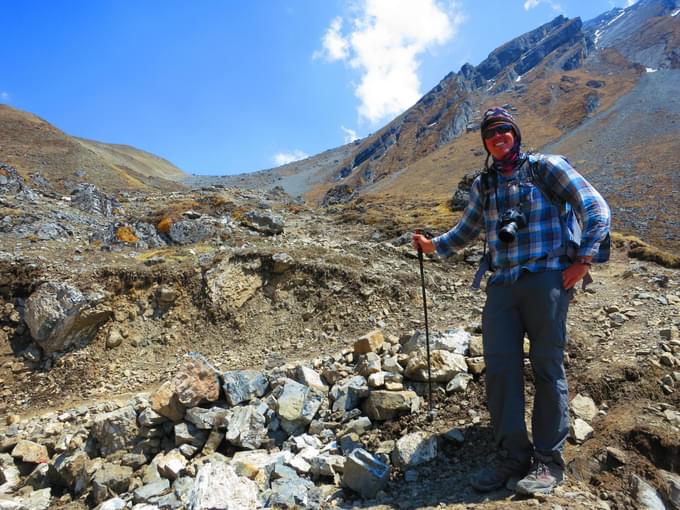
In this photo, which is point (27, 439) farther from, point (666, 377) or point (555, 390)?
point (666, 377)

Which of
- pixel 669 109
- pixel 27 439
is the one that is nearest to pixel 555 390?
pixel 27 439

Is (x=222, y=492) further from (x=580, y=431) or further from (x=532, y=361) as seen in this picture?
(x=580, y=431)

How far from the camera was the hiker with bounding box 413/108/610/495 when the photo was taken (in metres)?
3.01

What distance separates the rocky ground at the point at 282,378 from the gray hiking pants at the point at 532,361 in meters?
0.41

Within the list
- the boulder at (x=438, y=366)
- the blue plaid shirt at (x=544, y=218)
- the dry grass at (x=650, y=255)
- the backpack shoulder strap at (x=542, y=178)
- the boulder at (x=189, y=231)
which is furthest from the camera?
the boulder at (x=189, y=231)

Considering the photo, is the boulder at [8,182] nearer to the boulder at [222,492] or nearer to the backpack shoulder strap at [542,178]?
the boulder at [222,492]

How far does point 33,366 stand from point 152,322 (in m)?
2.45

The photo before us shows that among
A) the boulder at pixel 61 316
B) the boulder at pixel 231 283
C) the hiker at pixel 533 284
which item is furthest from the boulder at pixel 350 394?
the boulder at pixel 61 316

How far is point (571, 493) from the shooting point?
2924 millimetres

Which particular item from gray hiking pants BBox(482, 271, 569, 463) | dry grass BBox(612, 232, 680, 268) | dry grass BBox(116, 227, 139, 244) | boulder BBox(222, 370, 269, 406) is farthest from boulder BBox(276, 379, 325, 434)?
dry grass BBox(612, 232, 680, 268)

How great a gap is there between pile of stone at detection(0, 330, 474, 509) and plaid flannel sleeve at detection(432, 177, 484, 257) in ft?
5.42

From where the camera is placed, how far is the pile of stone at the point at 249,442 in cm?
386

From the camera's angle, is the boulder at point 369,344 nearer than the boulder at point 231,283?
Yes

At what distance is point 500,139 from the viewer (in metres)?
3.37
